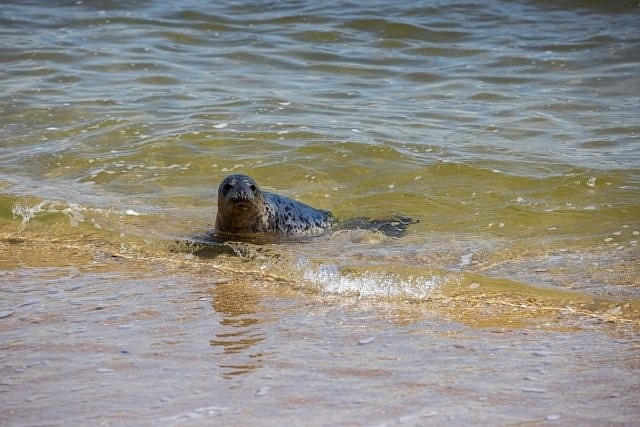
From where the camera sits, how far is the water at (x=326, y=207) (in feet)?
13.9

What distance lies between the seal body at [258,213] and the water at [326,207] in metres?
0.36

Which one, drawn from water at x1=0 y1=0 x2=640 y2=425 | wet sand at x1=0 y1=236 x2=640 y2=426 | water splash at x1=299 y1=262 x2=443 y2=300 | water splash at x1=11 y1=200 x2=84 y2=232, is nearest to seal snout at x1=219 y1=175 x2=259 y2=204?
water at x1=0 y1=0 x2=640 y2=425

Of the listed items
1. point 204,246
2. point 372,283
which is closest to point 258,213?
point 204,246

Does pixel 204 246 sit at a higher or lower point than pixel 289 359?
lower

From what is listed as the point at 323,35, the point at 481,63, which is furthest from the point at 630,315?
the point at 323,35

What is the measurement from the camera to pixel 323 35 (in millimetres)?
15461

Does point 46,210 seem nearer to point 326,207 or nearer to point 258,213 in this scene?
point 258,213

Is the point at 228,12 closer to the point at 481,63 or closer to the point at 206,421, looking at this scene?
the point at 481,63

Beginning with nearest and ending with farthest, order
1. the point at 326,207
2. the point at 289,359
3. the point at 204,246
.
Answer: the point at 289,359 → the point at 204,246 → the point at 326,207

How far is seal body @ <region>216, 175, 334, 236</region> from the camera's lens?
7.83m

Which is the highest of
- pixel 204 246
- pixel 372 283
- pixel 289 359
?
pixel 289 359

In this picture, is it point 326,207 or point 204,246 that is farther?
point 326,207

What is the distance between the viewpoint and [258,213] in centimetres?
805

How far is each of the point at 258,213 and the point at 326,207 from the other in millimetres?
1195
